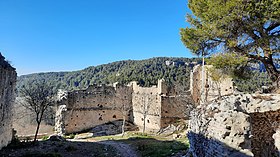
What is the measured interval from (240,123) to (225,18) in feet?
20.2

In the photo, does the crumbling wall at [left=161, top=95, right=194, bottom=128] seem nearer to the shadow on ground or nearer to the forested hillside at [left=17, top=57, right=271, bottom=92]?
the shadow on ground

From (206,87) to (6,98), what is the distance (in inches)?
734

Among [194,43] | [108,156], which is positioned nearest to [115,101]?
[108,156]

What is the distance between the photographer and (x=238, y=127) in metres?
7.32

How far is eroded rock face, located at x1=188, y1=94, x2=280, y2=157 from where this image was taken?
23.8 ft

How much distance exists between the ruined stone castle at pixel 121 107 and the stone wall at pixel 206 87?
126 centimetres

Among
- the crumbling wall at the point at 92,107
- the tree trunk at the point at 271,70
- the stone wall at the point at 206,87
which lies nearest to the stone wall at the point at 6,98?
the crumbling wall at the point at 92,107

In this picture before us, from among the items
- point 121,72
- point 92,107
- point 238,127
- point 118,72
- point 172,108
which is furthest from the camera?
point 118,72

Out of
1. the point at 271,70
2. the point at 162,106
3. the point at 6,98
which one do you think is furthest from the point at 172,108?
the point at 6,98

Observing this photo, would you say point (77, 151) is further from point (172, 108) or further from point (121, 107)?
point (121, 107)

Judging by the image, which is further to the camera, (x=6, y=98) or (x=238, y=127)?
(x=6, y=98)

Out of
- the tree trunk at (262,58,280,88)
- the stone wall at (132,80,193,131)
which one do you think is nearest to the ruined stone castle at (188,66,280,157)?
the tree trunk at (262,58,280,88)

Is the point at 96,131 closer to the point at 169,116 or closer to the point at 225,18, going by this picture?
the point at 169,116

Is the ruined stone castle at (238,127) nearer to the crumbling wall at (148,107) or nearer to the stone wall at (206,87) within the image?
the stone wall at (206,87)
